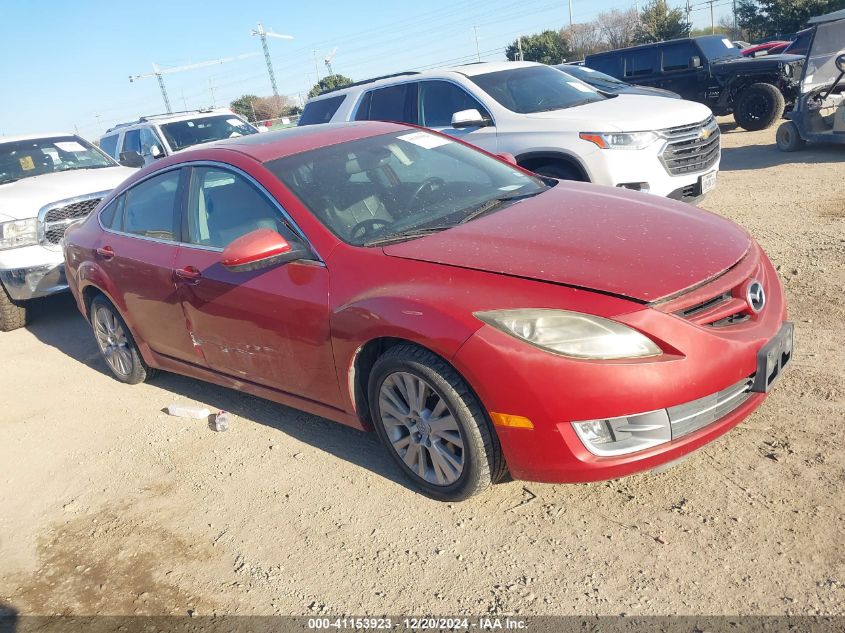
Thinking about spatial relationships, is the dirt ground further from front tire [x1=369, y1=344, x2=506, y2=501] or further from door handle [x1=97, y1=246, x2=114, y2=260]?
door handle [x1=97, y1=246, x2=114, y2=260]

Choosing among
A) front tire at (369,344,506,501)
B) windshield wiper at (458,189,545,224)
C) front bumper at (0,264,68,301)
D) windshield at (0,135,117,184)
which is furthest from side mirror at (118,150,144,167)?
front tire at (369,344,506,501)

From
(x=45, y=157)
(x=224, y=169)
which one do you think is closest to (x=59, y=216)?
(x=45, y=157)

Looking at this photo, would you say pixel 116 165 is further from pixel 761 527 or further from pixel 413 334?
pixel 761 527

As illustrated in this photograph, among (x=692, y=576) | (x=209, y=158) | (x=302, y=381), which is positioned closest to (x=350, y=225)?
(x=302, y=381)

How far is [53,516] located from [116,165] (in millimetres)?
5833

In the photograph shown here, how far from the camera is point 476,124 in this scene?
23.6ft

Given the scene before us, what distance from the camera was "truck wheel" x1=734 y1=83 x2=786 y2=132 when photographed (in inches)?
499

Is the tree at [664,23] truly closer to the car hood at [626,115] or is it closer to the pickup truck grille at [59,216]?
the car hood at [626,115]

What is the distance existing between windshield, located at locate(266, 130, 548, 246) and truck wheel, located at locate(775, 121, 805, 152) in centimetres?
753

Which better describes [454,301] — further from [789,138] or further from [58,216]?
[789,138]

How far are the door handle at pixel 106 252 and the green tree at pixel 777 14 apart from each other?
34.6m

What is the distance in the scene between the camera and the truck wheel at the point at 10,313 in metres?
7.00

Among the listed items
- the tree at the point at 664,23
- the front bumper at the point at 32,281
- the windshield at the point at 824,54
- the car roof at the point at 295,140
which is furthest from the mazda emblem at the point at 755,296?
the tree at the point at 664,23

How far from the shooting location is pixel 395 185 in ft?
12.4
